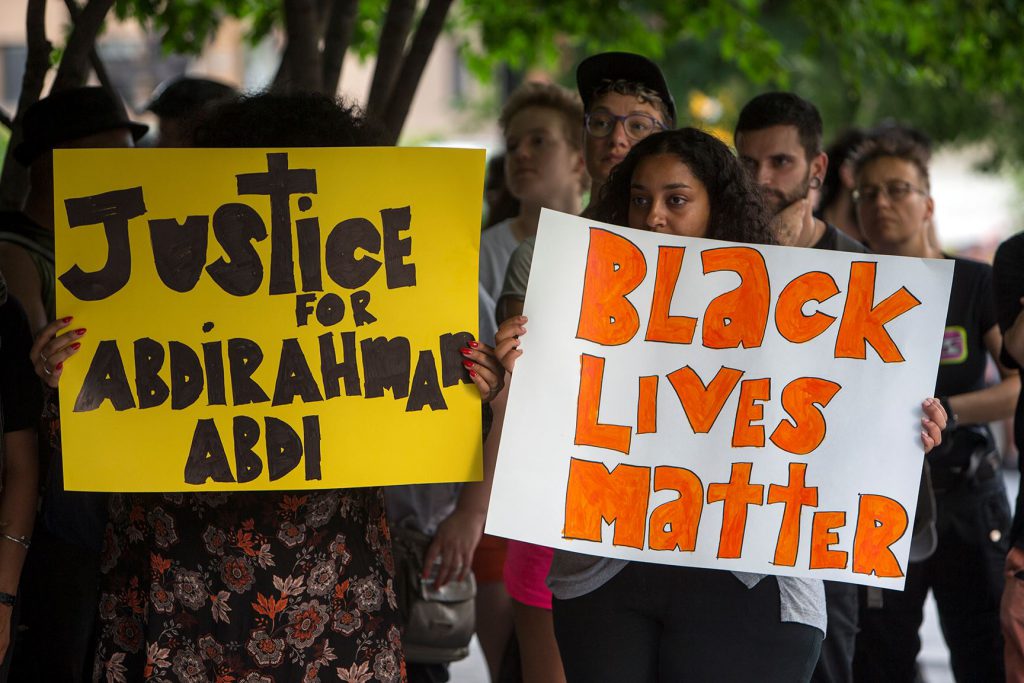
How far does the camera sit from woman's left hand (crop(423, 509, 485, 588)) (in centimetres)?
327

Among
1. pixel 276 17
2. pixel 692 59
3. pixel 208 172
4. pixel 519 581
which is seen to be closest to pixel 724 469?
pixel 519 581

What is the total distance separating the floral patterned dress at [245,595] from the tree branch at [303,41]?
2.04 meters

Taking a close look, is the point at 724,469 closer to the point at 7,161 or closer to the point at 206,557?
the point at 206,557

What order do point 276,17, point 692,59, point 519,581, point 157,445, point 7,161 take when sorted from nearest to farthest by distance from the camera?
1. point 157,445
2. point 519,581
3. point 7,161
4. point 276,17
5. point 692,59

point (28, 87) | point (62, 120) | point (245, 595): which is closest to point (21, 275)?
point (62, 120)

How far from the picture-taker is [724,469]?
255cm

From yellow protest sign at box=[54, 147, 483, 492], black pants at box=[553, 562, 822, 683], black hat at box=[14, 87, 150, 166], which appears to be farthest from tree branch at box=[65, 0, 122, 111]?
black pants at box=[553, 562, 822, 683]

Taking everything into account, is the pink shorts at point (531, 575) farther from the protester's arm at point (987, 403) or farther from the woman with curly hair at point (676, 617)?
the protester's arm at point (987, 403)

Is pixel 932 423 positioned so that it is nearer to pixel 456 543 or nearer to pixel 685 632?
pixel 685 632

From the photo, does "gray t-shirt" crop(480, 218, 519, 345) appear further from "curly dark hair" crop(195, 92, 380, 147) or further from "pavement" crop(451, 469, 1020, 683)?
"pavement" crop(451, 469, 1020, 683)

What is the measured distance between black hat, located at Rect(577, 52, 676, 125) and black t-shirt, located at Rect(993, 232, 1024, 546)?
3.03 ft

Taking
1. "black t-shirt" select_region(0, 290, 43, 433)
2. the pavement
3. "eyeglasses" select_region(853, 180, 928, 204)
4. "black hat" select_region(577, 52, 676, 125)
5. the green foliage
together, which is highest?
the green foliage

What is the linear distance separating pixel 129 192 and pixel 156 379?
0.39m

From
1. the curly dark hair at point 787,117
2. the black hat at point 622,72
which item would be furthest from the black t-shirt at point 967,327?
the black hat at point 622,72
